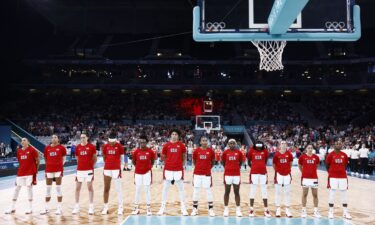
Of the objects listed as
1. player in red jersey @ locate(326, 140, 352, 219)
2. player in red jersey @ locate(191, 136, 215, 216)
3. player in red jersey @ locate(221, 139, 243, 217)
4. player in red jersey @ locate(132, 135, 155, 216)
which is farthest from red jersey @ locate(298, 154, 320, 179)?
player in red jersey @ locate(132, 135, 155, 216)

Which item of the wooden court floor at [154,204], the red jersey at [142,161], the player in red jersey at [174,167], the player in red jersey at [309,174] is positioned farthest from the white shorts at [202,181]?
the player in red jersey at [309,174]

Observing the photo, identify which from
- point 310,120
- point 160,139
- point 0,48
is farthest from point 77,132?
point 310,120

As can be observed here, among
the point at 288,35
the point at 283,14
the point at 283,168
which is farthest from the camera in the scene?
the point at 283,168

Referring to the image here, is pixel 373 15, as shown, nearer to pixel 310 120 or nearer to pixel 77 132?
pixel 310 120

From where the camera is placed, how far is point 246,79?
41.0m

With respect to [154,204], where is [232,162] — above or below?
above

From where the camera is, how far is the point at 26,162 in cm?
1041

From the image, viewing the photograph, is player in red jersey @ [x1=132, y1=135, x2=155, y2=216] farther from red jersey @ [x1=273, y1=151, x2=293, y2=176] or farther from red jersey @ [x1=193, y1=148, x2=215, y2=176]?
red jersey @ [x1=273, y1=151, x2=293, y2=176]

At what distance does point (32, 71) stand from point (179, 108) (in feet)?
55.6

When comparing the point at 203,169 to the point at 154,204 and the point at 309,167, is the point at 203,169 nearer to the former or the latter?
the point at 154,204

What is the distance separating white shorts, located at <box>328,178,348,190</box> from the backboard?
3690 millimetres

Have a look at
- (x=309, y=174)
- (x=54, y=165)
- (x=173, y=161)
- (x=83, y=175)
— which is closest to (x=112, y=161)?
(x=83, y=175)

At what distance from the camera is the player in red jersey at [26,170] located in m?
10.3

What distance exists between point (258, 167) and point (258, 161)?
0.54 ft
